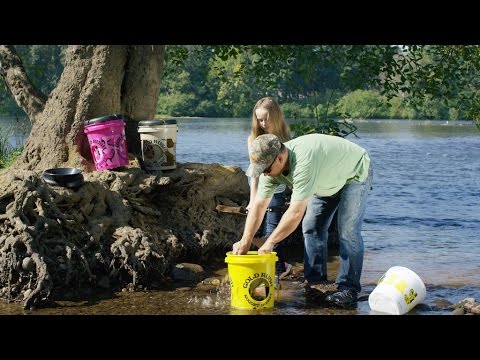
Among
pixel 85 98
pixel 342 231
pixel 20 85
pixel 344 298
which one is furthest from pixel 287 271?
pixel 20 85

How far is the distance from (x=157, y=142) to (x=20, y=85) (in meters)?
2.26

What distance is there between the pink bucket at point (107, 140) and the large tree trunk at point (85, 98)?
1.11 ft

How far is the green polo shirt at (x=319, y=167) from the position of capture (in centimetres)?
617

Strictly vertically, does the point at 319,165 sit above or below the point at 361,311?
above

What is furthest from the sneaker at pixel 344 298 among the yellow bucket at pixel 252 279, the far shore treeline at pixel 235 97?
the far shore treeline at pixel 235 97

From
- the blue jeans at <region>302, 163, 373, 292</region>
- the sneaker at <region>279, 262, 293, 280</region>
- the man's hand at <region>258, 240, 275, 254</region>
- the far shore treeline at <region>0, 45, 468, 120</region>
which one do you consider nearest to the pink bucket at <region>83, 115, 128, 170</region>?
the sneaker at <region>279, 262, 293, 280</region>

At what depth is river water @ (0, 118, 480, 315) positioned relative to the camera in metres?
7.18

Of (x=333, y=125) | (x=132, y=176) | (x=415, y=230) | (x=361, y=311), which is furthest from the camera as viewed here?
(x=415, y=230)

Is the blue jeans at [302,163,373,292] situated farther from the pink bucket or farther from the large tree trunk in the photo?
the large tree trunk

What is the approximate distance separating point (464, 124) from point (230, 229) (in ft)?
126

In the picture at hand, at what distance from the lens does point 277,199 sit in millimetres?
7723

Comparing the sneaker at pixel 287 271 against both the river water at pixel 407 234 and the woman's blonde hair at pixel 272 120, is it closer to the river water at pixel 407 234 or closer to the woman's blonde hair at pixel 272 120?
the river water at pixel 407 234
